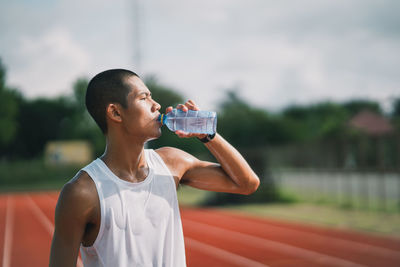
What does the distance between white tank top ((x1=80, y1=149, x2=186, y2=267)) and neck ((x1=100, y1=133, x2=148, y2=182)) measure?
39mm

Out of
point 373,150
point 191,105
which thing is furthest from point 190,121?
point 373,150

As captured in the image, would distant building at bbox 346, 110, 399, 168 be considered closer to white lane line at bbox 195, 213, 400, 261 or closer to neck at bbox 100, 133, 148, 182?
white lane line at bbox 195, 213, 400, 261

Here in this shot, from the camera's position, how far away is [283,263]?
8.05 metres

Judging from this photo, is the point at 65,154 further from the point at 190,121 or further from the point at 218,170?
the point at 190,121

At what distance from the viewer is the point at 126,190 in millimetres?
1725

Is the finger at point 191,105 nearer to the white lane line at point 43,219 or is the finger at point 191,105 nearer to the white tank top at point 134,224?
the white tank top at point 134,224

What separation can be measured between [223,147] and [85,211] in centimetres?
62

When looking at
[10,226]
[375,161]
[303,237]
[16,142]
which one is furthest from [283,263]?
[16,142]

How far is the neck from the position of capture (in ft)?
5.94

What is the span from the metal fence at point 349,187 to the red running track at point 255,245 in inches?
132

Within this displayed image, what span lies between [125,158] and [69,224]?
1.17ft

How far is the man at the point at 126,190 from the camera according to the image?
162 centimetres

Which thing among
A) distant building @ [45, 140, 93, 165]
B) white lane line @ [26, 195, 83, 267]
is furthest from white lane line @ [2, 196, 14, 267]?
distant building @ [45, 140, 93, 165]

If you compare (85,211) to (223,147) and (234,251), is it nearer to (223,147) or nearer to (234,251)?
(223,147)
